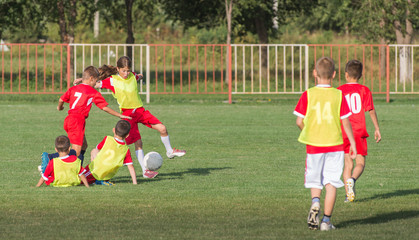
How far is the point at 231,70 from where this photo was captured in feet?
92.0

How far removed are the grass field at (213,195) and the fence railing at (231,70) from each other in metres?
8.14

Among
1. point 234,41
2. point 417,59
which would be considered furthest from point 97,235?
point 234,41

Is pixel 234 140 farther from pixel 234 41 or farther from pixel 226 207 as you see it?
pixel 234 41

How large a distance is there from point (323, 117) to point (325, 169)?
0.49 m

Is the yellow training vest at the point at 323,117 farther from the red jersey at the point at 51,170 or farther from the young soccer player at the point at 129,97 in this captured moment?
the young soccer player at the point at 129,97

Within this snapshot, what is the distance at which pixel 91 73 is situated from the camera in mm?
10281

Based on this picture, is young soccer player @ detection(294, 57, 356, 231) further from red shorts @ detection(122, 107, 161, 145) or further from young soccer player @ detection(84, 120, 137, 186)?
red shorts @ detection(122, 107, 161, 145)

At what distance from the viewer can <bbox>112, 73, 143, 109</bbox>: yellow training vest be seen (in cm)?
1072

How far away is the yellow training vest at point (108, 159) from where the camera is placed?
972 centimetres

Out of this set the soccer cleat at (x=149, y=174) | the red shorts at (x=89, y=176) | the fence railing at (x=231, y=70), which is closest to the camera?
the red shorts at (x=89, y=176)

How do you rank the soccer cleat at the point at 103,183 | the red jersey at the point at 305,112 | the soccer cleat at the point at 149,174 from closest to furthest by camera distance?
the red jersey at the point at 305,112, the soccer cleat at the point at 103,183, the soccer cleat at the point at 149,174

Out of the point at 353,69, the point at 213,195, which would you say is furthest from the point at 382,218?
the point at 213,195

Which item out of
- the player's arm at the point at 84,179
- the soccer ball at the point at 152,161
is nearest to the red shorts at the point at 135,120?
the soccer ball at the point at 152,161

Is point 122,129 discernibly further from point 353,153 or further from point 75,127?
point 353,153
